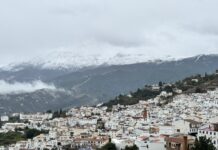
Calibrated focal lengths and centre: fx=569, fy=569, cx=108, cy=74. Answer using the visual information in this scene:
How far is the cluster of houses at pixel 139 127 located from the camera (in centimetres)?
6538

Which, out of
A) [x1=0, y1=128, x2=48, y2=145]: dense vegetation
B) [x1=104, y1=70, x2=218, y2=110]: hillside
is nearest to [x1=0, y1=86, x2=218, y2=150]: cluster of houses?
[x1=0, y1=128, x2=48, y2=145]: dense vegetation

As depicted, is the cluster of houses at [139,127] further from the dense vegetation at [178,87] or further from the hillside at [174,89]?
the dense vegetation at [178,87]

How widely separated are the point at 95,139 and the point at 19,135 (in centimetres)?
3413

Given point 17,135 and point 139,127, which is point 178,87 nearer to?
point 17,135

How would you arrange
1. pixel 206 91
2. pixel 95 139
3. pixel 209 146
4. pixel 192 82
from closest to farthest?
pixel 209 146 → pixel 95 139 → pixel 206 91 → pixel 192 82

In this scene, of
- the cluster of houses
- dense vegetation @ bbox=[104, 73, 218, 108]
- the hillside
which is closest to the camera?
the cluster of houses

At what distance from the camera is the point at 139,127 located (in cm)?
9138

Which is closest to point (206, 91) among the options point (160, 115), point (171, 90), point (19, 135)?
point (171, 90)

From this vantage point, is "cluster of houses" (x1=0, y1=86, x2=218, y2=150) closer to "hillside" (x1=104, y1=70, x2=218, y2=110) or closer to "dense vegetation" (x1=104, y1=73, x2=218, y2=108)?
"hillside" (x1=104, y1=70, x2=218, y2=110)

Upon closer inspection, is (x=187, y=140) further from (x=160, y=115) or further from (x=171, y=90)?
(x=171, y=90)

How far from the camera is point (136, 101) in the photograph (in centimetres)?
15275

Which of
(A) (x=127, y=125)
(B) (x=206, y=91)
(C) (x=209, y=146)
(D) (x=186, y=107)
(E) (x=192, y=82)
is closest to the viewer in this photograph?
(C) (x=209, y=146)

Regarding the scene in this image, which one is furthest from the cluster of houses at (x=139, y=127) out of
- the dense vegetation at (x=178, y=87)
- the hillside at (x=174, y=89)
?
the dense vegetation at (x=178, y=87)

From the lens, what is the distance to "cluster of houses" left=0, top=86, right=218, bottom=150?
65375 millimetres
